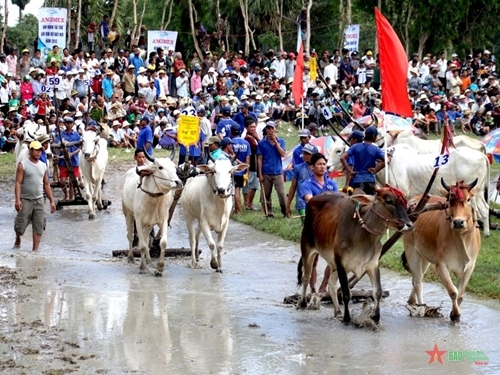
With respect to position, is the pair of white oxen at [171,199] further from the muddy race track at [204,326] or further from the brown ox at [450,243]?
the brown ox at [450,243]

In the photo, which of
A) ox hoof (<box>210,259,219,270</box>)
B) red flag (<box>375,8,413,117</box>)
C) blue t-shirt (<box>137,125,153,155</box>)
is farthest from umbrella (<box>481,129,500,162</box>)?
ox hoof (<box>210,259,219,270</box>)

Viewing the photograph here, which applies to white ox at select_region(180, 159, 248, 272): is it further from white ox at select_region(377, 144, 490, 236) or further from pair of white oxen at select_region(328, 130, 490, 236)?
white ox at select_region(377, 144, 490, 236)

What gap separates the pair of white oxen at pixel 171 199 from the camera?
1380cm

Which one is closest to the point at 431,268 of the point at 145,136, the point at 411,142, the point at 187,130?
the point at 187,130

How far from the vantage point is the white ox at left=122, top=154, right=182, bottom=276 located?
13.8m

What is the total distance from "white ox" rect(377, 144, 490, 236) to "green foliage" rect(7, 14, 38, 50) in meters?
38.0

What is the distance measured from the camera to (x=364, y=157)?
46.2 feet

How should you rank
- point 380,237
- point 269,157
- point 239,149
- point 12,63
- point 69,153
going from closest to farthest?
point 380,237
point 239,149
point 269,157
point 69,153
point 12,63

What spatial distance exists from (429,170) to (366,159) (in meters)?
3.91

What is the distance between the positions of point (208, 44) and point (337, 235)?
97.1 ft

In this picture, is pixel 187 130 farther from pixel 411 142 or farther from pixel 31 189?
pixel 411 142

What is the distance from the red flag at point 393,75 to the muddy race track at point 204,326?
92.9 inches

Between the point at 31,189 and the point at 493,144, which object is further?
the point at 493,144

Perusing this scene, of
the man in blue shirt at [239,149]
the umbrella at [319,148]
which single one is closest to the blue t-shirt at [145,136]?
the man in blue shirt at [239,149]
